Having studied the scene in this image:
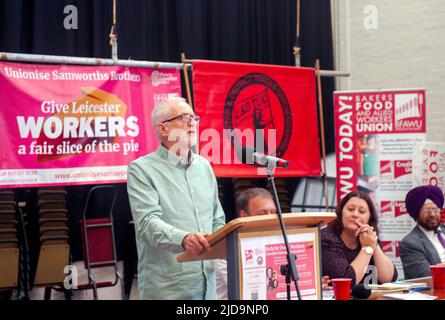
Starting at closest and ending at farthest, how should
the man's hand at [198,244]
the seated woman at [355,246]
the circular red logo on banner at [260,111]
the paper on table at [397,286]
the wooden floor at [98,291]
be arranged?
the man's hand at [198,244] < the paper on table at [397,286] < the seated woman at [355,246] < the circular red logo on banner at [260,111] < the wooden floor at [98,291]

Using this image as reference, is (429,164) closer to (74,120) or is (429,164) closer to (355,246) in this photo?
(355,246)

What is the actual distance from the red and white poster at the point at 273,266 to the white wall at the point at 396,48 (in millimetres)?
4866

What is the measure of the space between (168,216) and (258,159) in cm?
62

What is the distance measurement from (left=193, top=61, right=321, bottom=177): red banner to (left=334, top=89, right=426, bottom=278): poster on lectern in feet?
0.90

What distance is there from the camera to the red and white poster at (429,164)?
18.9 ft

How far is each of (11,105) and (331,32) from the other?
3.64 metres

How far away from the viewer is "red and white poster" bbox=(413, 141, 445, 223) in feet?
18.9

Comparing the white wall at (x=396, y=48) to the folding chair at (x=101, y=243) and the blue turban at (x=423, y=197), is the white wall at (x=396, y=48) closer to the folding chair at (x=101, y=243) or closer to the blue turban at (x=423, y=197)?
the blue turban at (x=423, y=197)

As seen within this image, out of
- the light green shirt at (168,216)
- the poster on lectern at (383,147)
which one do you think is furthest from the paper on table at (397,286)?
the poster on lectern at (383,147)

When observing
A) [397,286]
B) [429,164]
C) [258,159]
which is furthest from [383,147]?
[258,159]

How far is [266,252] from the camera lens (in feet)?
7.50

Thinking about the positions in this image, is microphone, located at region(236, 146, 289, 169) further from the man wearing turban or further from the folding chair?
the folding chair

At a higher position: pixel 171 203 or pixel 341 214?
pixel 171 203
